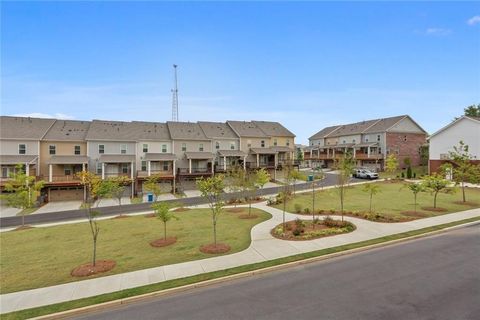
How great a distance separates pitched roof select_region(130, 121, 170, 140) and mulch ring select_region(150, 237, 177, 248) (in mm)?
27396

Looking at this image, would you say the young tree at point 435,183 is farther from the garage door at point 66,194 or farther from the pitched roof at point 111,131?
the garage door at point 66,194

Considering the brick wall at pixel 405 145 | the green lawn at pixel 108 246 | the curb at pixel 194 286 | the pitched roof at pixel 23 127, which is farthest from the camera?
the brick wall at pixel 405 145

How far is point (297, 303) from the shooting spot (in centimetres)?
727

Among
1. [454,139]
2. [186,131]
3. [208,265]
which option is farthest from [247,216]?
[454,139]

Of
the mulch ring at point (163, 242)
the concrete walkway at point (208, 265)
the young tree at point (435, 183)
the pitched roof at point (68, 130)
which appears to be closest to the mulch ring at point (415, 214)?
the concrete walkway at point (208, 265)

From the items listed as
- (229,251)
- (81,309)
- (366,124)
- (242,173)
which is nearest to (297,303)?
(229,251)

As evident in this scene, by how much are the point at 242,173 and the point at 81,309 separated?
1883cm

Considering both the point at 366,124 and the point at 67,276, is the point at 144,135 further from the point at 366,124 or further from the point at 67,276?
the point at 366,124

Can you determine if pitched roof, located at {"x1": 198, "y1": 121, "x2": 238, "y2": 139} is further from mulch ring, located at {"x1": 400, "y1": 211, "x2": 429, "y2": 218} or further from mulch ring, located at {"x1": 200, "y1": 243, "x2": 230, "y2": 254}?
mulch ring, located at {"x1": 200, "y1": 243, "x2": 230, "y2": 254}

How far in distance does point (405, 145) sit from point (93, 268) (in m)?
58.7

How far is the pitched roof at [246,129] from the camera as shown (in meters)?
45.3

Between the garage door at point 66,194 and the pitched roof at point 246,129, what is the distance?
25.3 m

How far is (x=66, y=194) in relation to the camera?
105 feet

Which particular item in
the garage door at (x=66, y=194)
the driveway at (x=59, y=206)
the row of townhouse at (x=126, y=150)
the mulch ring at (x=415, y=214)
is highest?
the row of townhouse at (x=126, y=150)
